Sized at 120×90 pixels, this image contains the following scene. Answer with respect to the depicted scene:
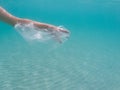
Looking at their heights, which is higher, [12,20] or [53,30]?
[12,20]

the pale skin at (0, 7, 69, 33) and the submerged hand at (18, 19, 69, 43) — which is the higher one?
the pale skin at (0, 7, 69, 33)

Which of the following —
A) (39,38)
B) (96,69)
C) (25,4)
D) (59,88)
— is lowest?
(39,38)

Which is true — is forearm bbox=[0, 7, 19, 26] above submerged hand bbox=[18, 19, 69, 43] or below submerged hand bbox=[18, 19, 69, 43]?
above

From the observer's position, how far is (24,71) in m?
11.7

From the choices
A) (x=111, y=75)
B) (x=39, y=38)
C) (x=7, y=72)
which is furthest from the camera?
(x=111, y=75)

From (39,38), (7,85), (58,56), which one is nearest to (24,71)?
(7,85)

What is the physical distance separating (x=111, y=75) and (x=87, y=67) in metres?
1.44

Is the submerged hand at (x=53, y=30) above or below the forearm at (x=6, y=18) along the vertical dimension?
below

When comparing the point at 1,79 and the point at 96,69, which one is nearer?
the point at 1,79

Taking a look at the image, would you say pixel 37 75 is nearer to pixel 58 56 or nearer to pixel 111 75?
pixel 111 75

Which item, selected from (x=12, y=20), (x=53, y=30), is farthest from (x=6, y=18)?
(x=53, y=30)

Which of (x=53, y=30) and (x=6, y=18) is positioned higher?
(x=6, y=18)

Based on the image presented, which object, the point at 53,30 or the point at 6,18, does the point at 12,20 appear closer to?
the point at 6,18

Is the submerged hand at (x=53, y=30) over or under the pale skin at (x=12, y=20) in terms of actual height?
under
